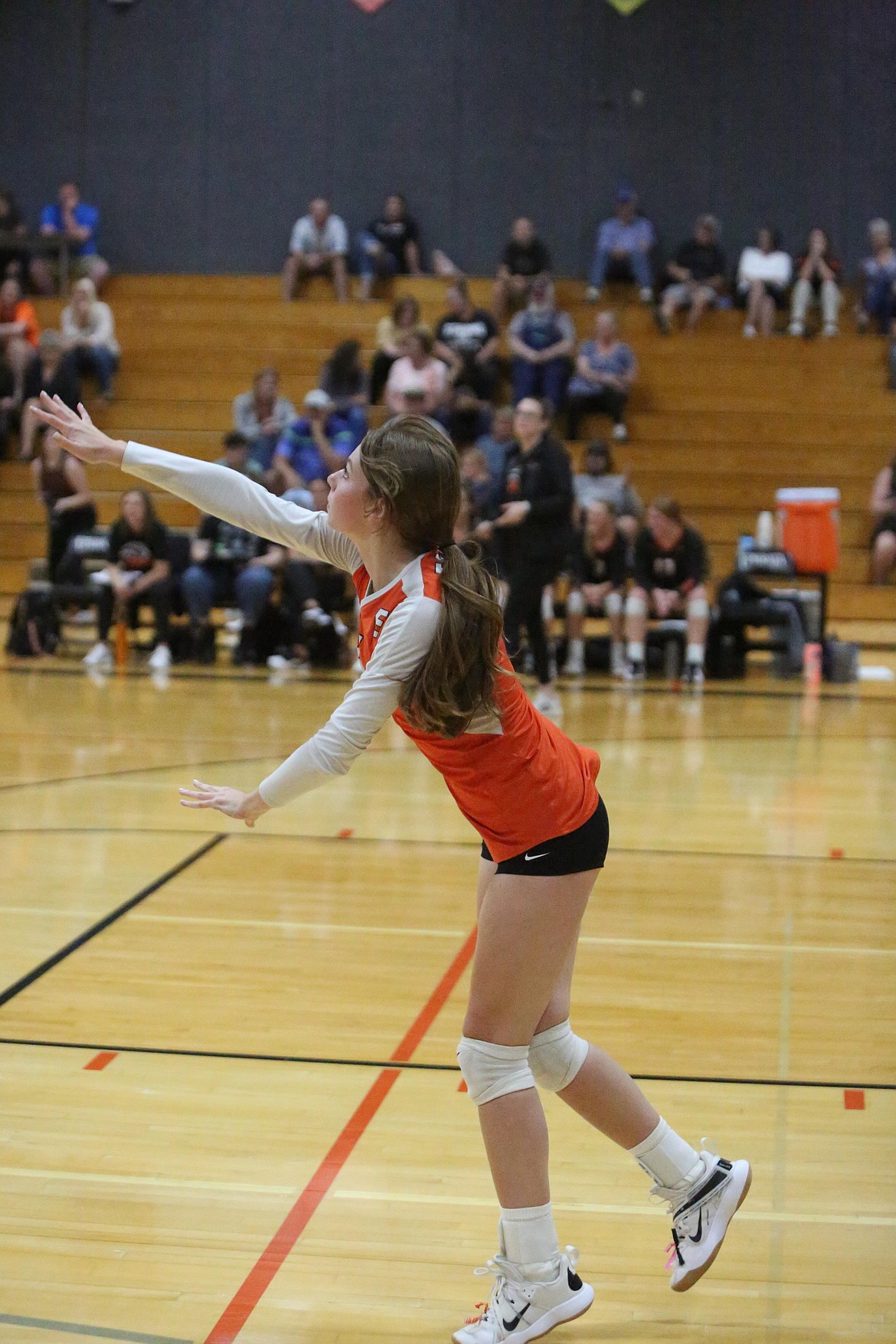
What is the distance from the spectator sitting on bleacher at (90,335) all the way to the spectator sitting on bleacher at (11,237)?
4.67 feet

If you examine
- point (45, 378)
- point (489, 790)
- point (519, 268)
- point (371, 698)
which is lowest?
point (489, 790)

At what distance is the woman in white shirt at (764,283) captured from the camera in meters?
15.5

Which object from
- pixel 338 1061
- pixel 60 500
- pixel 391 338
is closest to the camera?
pixel 338 1061

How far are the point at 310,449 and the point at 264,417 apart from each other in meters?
1.09

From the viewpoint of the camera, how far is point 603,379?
46.7 ft

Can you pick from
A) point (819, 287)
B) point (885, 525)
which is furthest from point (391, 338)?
point (885, 525)

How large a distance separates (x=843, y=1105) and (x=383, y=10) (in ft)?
53.9

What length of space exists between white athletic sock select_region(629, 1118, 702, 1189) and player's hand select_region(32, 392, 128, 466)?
4.99 feet

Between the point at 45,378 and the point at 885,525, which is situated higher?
the point at 45,378

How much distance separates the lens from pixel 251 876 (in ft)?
18.1

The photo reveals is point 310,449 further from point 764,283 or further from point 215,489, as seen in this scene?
point 215,489

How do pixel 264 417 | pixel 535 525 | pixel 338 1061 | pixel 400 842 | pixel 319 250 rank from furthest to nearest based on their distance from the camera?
1. pixel 319 250
2. pixel 264 417
3. pixel 535 525
4. pixel 400 842
5. pixel 338 1061

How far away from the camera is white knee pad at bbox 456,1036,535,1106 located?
2.48m

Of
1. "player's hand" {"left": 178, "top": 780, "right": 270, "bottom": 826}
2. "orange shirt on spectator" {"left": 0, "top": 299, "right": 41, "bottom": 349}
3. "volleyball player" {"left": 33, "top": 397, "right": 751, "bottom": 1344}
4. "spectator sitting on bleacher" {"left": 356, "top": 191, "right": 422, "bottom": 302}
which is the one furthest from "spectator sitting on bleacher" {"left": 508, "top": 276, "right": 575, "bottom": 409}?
"player's hand" {"left": 178, "top": 780, "right": 270, "bottom": 826}
